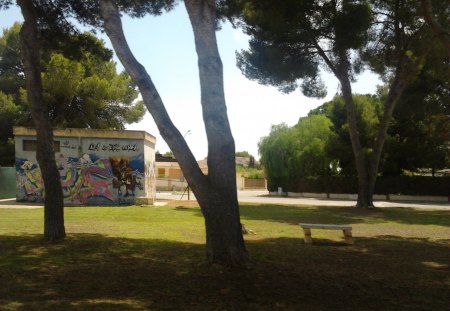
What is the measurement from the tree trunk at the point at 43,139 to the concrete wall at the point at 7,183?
22929mm

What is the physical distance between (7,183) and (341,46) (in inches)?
870

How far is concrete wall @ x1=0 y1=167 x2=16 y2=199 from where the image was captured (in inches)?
1211

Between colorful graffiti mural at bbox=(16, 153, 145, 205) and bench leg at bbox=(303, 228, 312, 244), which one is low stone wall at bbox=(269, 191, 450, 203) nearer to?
colorful graffiti mural at bbox=(16, 153, 145, 205)

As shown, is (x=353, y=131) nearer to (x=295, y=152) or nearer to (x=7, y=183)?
(x=7, y=183)

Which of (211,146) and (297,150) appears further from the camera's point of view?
(297,150)

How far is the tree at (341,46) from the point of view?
2027 centimetres

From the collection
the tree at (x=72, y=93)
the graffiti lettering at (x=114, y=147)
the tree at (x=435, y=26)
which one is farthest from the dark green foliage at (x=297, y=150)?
the tree at (x=435, y=26)

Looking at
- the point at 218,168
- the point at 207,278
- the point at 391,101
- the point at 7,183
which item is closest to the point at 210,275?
the point at 207,278

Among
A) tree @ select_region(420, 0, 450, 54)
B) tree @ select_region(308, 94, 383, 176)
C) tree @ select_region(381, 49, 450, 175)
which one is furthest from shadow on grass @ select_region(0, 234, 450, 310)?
tree @ select_region(308, 94, 383, 176)

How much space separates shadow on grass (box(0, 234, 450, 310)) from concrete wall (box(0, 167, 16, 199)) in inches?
891

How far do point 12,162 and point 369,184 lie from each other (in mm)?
26437

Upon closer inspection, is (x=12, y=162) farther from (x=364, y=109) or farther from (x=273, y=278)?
(x=273, y=278)

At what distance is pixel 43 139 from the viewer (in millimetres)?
10031

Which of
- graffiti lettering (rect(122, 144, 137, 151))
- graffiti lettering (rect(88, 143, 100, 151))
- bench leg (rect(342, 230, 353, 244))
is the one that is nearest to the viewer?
bench leg (rect(342, 230, 353, 244))
